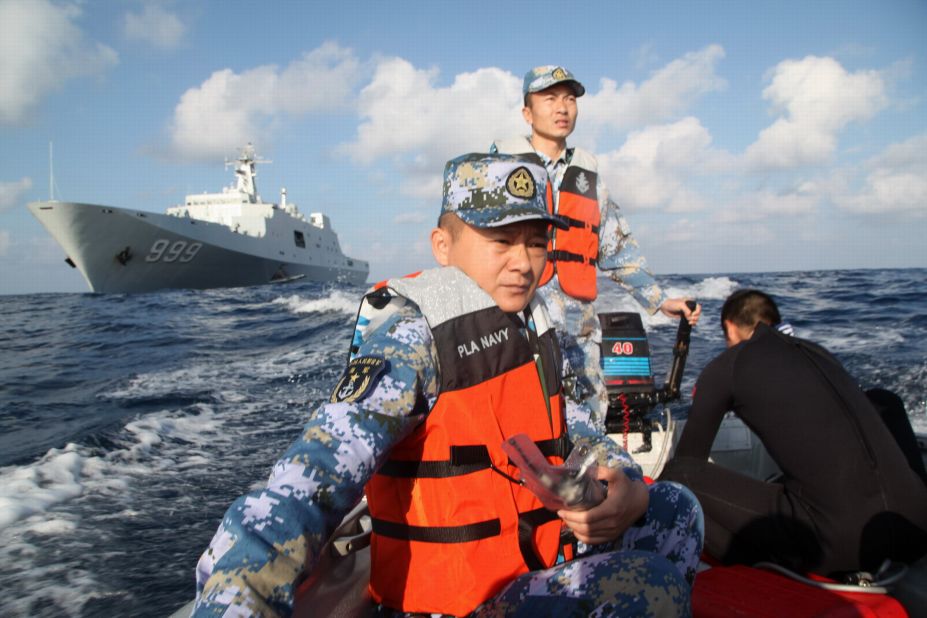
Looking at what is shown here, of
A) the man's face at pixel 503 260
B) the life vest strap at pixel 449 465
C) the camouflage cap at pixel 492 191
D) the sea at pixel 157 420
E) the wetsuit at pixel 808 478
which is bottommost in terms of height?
the sea at pixel 157 420

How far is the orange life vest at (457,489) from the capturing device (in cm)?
122

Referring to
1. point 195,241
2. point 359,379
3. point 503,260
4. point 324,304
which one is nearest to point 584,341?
point 503,260

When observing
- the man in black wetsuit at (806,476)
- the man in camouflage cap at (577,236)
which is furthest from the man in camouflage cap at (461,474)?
the man in camouflage cap at (577,236)

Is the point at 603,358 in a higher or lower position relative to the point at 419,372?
lower

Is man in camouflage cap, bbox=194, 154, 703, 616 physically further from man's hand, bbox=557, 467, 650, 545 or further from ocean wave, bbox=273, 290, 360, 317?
ocean wave, bbox=273, 290, 360, 317

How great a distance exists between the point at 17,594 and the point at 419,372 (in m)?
3.13

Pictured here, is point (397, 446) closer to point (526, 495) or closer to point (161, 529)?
Answer: point (526, 495)

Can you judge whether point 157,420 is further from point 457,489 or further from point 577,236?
point 457,489

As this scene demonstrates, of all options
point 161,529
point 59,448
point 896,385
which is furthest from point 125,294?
point 896,385

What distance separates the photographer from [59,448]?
5113mm

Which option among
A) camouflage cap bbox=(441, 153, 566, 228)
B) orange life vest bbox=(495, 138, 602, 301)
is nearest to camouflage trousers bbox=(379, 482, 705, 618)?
camouflage cap bbox=(441, 153, 566, 228)

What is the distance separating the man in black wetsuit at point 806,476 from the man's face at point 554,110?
148 centimetres

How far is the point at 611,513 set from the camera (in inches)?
48.4

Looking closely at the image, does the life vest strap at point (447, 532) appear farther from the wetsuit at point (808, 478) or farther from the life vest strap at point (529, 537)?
the wetsuit at point (808, 478)
